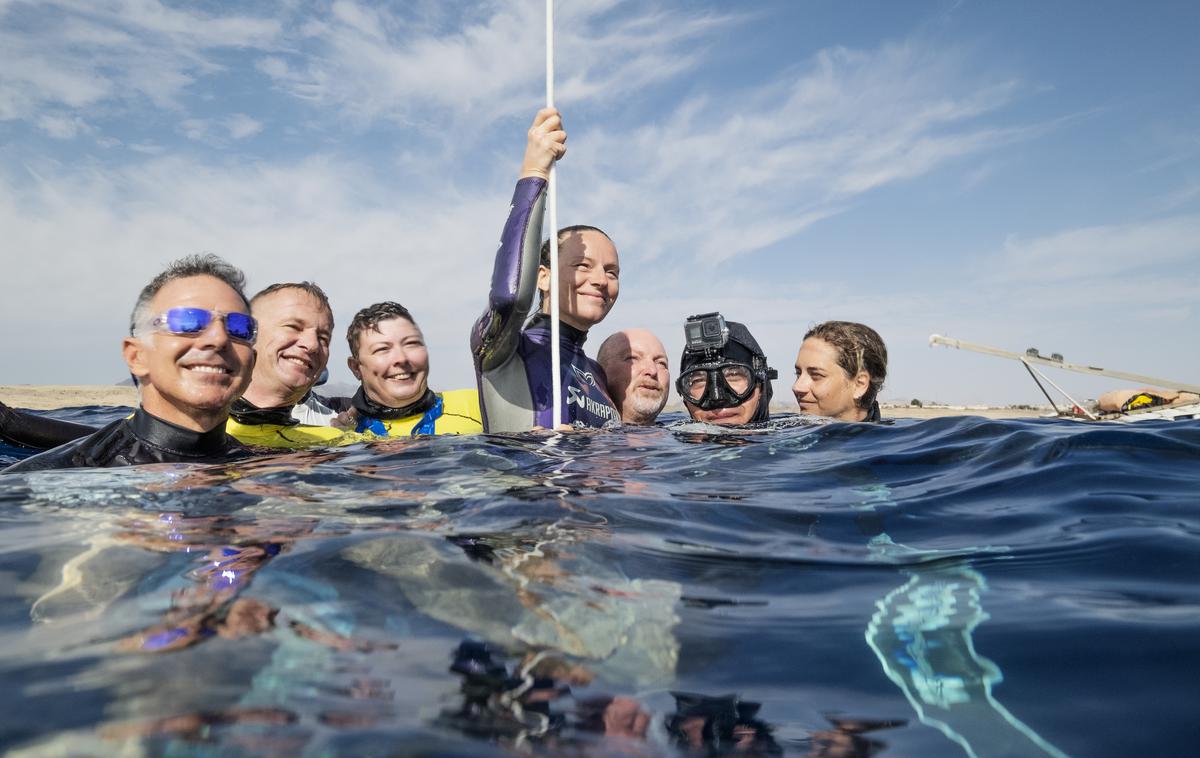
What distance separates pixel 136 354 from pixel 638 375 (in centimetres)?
393

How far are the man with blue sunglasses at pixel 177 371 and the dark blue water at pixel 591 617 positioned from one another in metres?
0.45

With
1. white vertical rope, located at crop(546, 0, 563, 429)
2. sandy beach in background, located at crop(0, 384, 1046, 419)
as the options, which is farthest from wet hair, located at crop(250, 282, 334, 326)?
sandy beach in background, located at crop(0, 384, 1046, 419)

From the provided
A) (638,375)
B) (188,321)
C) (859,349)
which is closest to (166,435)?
(188,321)

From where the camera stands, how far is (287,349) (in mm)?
5328

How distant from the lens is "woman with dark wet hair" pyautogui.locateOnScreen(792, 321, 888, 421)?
614 centimetres

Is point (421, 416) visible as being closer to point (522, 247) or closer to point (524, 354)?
point (524, 354)

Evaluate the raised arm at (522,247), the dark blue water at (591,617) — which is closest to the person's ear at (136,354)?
the dark blue water at (591,617)

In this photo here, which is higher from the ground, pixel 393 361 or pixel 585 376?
pixel 393 361

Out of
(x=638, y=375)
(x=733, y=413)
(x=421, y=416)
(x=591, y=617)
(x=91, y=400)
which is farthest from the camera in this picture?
(x=91, y=400)

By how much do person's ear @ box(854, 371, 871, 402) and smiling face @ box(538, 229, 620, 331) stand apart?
7.22 feet

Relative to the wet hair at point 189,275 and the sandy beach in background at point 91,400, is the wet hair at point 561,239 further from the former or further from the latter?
the sandy beach in background at point 91,400

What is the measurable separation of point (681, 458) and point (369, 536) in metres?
2.54

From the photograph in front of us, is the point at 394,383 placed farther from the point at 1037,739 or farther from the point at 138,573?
the point at 1037,739

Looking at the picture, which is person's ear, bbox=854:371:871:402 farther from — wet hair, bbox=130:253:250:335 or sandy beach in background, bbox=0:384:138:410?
sandy beach in background, bbox=0:384:138:410
